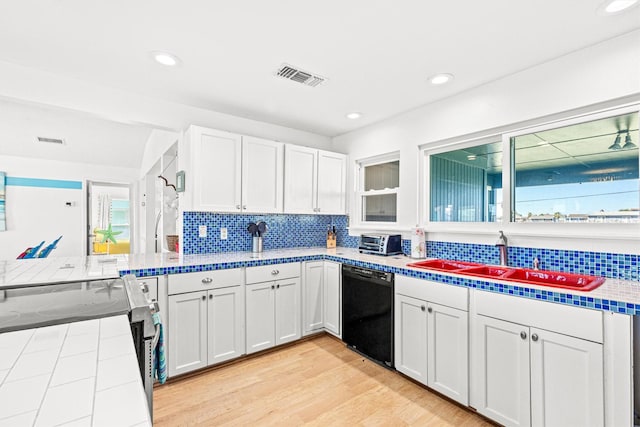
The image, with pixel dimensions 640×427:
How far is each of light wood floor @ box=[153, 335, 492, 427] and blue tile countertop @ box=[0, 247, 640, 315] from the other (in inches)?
33.8

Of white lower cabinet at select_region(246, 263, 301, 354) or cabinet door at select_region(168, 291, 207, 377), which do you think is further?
white lower cabinet at select_region(246, 263, 301, 354)

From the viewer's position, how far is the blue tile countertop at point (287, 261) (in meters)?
1.54

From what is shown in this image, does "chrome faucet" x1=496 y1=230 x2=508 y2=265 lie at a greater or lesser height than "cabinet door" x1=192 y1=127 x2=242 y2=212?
lesser

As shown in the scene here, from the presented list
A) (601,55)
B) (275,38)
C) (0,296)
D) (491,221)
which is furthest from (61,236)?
(601,55)

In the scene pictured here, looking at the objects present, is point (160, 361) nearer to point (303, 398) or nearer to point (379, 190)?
point (303, 398)

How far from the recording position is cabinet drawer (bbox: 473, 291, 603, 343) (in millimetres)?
1515

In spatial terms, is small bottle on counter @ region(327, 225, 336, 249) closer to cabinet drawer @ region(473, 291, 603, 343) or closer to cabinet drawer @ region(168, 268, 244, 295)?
cabinet drawer @ region(168, 268, 244, 295)

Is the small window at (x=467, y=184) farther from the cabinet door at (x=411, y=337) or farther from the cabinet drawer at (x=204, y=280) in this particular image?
the cabinet drawer at (x=204, y=280)

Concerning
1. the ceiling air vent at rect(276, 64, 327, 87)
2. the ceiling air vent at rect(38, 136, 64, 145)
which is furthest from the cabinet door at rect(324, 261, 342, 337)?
the ceiling air vent at rect(38, 136, 64, 145)

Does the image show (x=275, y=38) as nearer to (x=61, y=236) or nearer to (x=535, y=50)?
(x=535, y=50)

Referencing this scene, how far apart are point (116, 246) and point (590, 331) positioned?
7.58 m

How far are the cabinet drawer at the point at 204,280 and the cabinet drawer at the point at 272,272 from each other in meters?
0.10

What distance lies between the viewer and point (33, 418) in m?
0.56

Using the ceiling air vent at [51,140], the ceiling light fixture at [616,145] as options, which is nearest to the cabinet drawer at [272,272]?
the ceiling light fixture at [616,145]
